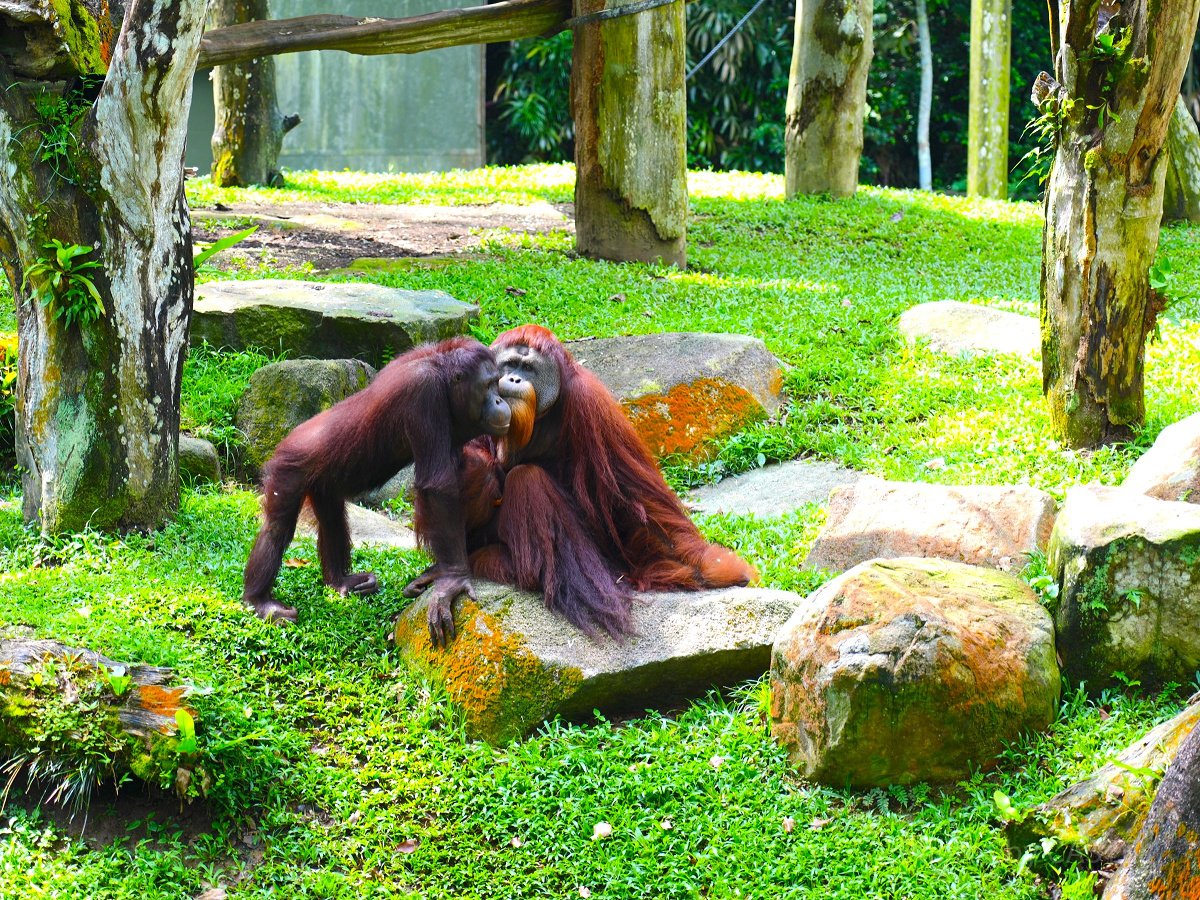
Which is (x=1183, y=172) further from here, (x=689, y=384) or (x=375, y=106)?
(x=375, y=106)

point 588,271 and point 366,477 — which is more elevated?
point 588,271

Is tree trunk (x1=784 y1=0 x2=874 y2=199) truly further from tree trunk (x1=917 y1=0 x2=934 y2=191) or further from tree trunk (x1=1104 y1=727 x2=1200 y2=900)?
tree trunk (x1=1104 y1=727 x2=1200 y2=900)

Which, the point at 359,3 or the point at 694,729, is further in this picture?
the point at 359,3

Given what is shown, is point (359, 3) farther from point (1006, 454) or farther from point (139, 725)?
point (139, 725)

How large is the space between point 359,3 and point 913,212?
7236 mm

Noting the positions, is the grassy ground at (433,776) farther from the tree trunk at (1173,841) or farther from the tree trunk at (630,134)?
the tree trunk at (630,134)

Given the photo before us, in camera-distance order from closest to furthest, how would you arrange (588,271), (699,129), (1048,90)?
(1048,90) < (588,271) < (699,129)

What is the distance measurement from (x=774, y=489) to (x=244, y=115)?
22.7ft

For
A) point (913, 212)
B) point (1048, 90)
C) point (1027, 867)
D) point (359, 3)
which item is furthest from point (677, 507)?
point (359, 3)

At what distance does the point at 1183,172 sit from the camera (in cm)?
994

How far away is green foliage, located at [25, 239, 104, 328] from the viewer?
12.9ft

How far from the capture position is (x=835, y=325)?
6.84 metres

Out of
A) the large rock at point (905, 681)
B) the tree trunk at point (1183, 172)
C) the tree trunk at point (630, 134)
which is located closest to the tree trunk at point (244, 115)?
the tree trunk at point (630, 134)

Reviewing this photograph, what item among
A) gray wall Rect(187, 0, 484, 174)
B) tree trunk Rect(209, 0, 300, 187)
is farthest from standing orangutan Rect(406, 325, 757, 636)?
gray wall Rect(187, 0, 484, 174)
